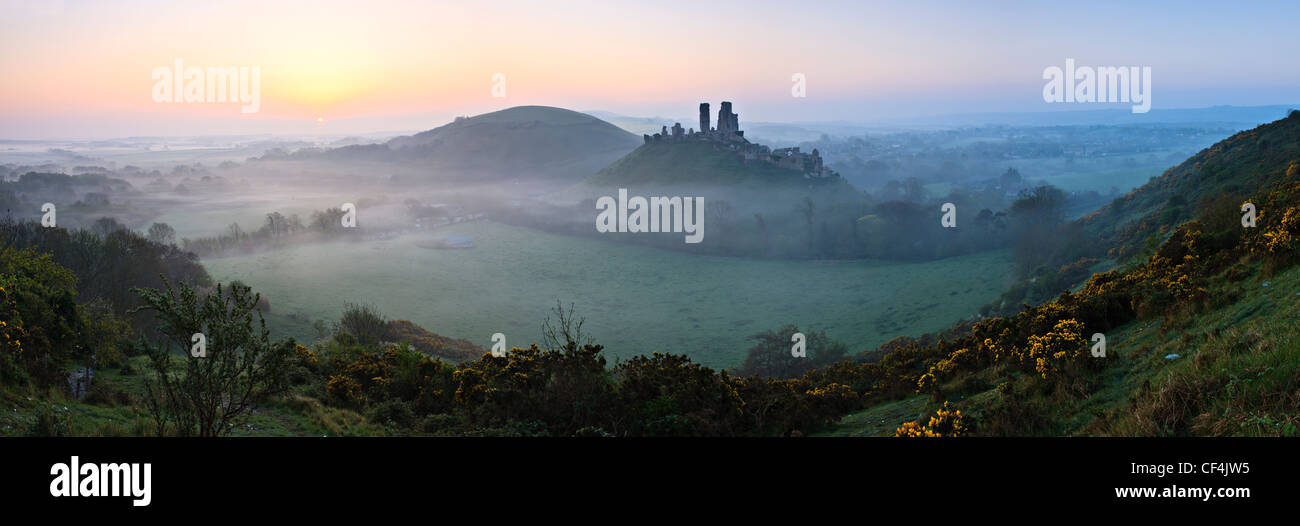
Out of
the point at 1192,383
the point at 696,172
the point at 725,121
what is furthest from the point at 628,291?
the point at 725,121

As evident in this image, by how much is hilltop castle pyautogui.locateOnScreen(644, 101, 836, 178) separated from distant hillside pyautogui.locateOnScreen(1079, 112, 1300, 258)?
98163 mm

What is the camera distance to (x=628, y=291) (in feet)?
335

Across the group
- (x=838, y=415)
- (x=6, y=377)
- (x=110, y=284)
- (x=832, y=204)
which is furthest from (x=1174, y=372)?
(x=832, y=204)

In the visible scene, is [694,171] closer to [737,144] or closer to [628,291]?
[737,144]

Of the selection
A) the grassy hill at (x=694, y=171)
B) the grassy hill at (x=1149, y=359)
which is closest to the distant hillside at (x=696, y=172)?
the grassy hill at (x=694, y=171)

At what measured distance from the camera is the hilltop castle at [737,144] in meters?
174

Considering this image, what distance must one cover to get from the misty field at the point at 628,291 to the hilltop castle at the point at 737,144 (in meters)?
64.7

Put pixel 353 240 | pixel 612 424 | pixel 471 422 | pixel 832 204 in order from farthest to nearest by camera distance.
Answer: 1. pixel 832 204
2. pixel 353 240
3. pixel 471 422
4. pixel 612 424

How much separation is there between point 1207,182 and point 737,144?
142334 mm

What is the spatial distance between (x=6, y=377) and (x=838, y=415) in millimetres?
18798

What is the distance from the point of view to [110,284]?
37.8 m
